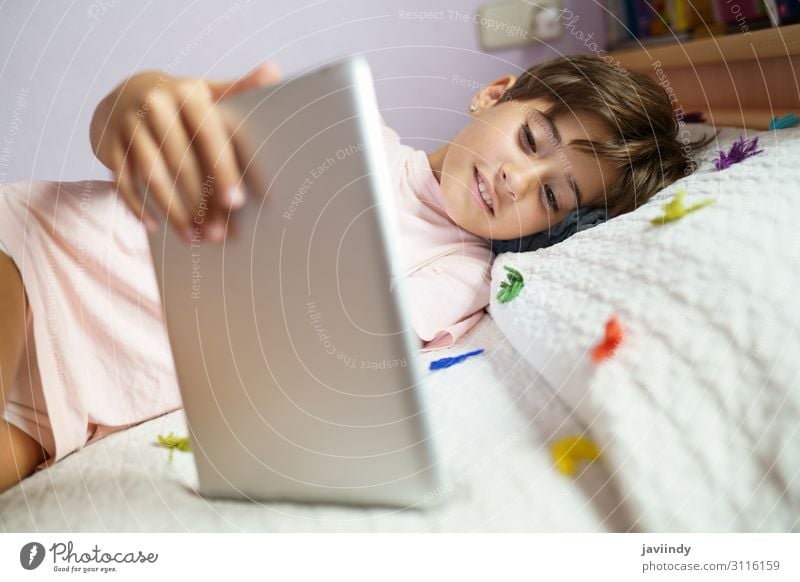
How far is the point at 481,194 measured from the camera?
62cm

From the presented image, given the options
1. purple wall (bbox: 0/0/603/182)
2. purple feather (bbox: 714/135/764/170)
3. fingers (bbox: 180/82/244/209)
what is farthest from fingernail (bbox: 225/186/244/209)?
purple feather (bbox: 714/135/764/170)

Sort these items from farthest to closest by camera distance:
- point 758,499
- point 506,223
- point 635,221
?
point 506,223 < point 635,221 < point 758,499

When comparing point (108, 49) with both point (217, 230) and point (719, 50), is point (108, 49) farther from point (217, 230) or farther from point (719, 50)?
point (719, 50)

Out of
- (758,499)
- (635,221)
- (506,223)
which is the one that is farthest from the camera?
(506,223)

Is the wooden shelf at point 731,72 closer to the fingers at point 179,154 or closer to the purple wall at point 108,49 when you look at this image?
the purple wall at point 108,49

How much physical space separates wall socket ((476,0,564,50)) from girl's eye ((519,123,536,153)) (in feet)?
0.25

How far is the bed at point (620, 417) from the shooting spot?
39 centimetres

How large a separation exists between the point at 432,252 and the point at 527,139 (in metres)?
0.13

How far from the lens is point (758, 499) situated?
394mm

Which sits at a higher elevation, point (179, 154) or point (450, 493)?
point (179, 154)

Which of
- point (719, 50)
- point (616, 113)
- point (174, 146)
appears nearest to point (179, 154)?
point (174, 146)

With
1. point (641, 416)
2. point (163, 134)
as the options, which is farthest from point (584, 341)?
point (163, 134)
